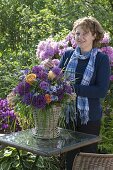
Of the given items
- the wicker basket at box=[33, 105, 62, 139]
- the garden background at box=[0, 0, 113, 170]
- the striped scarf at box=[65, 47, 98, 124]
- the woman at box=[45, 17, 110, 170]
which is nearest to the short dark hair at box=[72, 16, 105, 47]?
the woman at box=[45, 17, 110, 170]

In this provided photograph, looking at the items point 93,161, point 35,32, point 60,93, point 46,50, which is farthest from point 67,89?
point 35,32

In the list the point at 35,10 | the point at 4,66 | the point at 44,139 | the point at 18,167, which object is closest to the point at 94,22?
the point at 44,139

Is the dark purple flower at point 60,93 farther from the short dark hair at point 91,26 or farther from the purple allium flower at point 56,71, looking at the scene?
the short dark hair at point 91,26

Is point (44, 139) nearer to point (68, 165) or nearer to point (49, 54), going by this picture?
point (68, 165)

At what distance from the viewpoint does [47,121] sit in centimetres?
295

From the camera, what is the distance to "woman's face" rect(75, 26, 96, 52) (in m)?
3.26

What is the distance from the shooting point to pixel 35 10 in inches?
269

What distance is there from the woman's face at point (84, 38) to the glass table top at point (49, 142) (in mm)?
649

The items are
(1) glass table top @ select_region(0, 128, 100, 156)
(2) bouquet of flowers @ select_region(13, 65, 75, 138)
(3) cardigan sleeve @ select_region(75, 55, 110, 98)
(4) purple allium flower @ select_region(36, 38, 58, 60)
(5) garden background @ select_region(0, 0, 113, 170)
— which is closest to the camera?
(1) glass table top @ select_region(0, 128, 100, 156)

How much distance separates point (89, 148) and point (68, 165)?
8.4 inches

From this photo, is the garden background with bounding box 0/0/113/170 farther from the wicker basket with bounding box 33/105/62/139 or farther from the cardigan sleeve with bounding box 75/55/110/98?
the cardigan sleeve with bounding box 75/55/110/98

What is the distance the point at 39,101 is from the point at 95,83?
0.61 m

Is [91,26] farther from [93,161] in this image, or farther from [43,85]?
[93,161]

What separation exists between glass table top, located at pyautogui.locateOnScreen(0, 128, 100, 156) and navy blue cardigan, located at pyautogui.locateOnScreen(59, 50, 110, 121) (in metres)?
0.24
